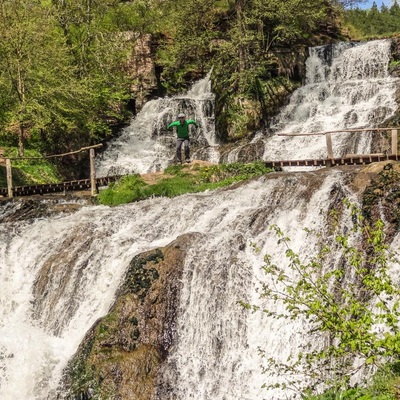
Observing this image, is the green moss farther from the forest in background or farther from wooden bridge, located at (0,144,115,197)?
the forest in background

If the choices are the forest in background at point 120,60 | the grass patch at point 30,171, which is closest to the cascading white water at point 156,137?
the forest in background at point 120,60

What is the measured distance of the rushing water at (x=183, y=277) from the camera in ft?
33.5

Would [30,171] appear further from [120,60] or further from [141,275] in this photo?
[141,275]

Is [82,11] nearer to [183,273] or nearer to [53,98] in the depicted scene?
[53,98]

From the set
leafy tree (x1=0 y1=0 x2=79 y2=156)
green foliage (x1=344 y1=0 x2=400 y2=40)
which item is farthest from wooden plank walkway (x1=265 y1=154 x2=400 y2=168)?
green foliage (x1=344 y1=0 x2=400 y2=40)

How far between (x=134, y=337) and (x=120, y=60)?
845 inches

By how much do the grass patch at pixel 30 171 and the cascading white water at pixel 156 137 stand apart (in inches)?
114

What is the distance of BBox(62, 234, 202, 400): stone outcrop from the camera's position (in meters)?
9.88

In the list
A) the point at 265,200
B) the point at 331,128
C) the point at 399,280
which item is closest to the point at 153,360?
the point at 399,280

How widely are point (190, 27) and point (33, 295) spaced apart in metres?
19.9

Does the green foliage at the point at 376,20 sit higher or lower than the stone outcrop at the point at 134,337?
higher

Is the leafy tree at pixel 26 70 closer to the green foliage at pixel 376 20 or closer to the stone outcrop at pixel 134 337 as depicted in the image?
the stone outcrop at pixel 134 337

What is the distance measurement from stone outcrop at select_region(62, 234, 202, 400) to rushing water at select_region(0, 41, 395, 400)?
0.27m

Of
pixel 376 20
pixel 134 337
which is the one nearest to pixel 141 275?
pixel 134 337
